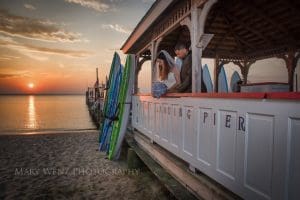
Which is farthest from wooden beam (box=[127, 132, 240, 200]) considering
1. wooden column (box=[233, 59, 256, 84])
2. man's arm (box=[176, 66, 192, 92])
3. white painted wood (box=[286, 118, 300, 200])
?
wooden column (box=[233, 59, 256, 84])

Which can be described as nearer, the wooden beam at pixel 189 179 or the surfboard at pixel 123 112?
the wooden beam at pixel 189 179

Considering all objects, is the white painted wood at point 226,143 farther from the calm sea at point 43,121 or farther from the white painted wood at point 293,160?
the calm sea at point 43,121

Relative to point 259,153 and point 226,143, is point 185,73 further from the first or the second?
point 259,153

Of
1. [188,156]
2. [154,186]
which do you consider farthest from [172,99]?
[154,186]

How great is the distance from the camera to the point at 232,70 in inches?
507

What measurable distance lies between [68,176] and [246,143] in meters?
5.80

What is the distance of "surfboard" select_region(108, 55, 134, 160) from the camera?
877cm

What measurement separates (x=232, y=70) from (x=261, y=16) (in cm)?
556

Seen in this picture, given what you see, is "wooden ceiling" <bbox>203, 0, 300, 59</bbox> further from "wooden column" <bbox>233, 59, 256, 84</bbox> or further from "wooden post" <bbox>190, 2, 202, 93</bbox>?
"wooden post" <bbox>190, 2, 202, 93</bbox>

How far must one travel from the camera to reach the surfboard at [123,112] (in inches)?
345

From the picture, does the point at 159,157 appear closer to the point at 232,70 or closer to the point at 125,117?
the point at 125,117

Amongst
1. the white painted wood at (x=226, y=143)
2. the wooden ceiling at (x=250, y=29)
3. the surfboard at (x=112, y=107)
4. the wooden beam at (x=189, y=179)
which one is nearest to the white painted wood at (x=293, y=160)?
the white painted wood at (x=226, y=143)

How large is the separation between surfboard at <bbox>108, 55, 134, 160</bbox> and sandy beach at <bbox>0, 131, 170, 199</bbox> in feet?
1.74

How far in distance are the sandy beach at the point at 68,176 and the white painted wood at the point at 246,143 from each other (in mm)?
2311
